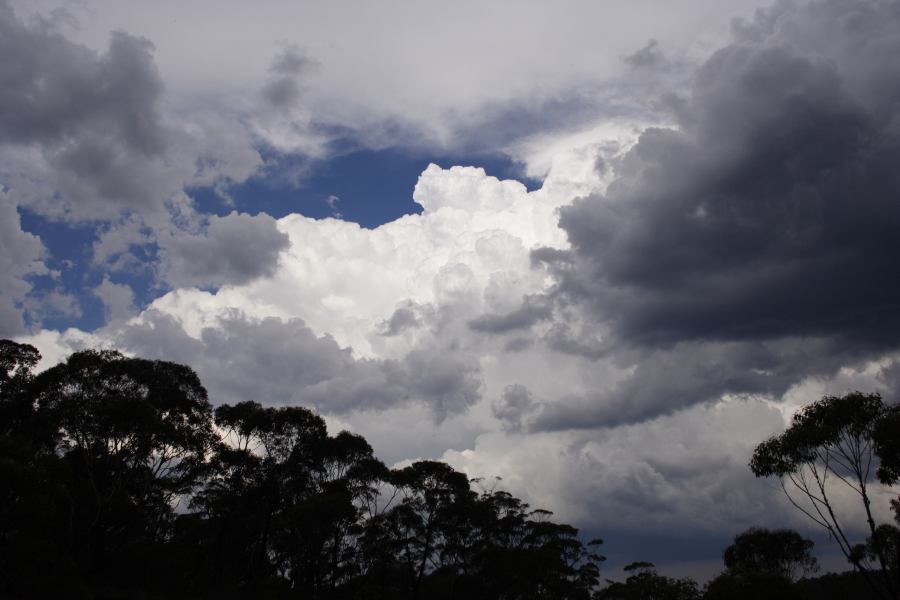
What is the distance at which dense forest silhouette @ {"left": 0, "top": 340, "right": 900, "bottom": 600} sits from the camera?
30359 mm

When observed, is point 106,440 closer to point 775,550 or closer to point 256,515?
point 256,515

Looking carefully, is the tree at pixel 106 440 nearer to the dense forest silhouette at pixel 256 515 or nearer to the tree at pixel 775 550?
the dense forest silhouette at pixel 256 515

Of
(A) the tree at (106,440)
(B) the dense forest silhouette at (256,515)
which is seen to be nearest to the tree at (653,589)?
(B) the dense forest silhouette at (256,515)

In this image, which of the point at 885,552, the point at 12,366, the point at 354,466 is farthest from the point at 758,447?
the point at 12,366

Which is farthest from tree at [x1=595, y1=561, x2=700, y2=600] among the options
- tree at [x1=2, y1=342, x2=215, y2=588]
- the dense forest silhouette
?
tree at [x1=2, y1=342, x2=215, y2=588]

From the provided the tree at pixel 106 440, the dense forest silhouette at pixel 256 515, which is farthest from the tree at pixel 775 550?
the tree at pixel 106 440

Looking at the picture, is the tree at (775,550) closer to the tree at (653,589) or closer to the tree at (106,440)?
the tree at (653,589)

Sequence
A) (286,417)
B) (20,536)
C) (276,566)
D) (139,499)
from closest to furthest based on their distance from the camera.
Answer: (20,536) < (139,499) < (286,417) < (276,566)

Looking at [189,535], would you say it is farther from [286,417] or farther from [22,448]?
[22,448]

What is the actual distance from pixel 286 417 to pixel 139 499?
11451 millimetres

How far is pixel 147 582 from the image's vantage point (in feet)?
136

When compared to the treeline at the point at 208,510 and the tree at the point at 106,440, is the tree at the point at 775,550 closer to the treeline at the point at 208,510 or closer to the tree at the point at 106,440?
the treeline at the point at 208,510

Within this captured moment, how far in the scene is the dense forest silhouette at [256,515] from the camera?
30.4 metres

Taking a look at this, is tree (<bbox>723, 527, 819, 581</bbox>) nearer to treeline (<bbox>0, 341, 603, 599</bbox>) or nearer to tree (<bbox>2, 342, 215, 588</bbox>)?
treeline (<bbox>0, 341, 603, 599</bbox>)
